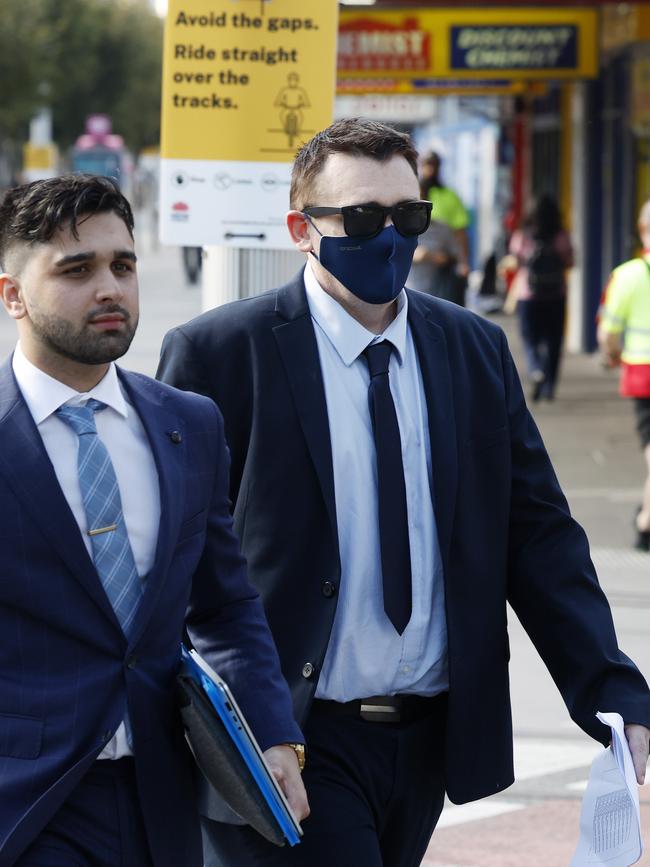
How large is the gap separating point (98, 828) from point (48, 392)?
0.69 meters

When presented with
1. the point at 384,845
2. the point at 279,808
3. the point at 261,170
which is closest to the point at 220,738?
the point at 279,808

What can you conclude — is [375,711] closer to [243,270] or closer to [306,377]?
[306,377]

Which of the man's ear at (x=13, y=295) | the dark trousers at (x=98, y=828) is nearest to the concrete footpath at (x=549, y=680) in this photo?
the dark trousers at (x=98, y=828)

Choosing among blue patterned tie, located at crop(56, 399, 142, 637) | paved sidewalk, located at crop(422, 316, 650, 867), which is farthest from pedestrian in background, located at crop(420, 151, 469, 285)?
blue patterned tie, located at crop(56, 399, 142, 637)

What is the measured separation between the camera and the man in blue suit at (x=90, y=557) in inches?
112

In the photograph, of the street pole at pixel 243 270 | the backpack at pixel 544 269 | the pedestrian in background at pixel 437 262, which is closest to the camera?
the street pole at pixel 243 270

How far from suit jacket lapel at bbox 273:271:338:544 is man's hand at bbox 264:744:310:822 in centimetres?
49

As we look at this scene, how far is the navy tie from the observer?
341cm

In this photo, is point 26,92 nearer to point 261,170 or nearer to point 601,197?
point 601,197

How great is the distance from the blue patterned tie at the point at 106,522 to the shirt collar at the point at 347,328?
80 centimetres

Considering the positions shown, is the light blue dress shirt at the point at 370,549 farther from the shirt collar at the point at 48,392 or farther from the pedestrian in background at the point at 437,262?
the pedestrian in background at the point at 437,262

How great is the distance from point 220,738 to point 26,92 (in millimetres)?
49581

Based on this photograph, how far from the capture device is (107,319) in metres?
2.92

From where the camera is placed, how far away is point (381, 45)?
16.0 meters
